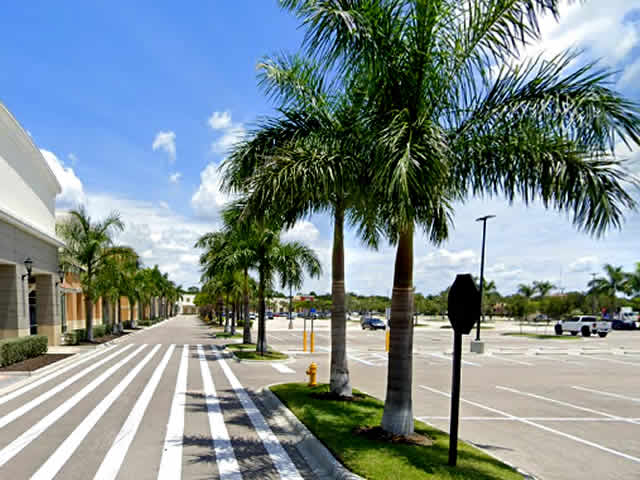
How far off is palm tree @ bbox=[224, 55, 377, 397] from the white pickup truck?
41510 mm

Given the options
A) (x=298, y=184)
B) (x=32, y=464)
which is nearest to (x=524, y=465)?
(x=298, y=184)

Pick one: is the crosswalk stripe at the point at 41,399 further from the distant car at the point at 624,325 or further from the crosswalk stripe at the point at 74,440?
the distant car at the point at 624,325

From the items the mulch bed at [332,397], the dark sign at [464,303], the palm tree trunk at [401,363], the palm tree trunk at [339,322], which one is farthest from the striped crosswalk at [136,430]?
the dark sign at [464,303]

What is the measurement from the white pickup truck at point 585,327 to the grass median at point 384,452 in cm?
4273

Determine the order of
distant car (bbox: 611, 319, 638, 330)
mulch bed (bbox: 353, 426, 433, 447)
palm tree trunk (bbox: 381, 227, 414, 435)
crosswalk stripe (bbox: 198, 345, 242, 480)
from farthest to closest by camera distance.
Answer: distant car (bbox: 611, 319, 638, 330), palm tree trunk (bbox: 381, 227, 414, 435), mulch bed (bbox: 353, 426, 433, 447), crosswalk stripe (bbox: 198, 345, 242, 480)

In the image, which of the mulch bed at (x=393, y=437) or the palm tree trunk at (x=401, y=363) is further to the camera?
the palm tree trunk at (x=401, y=363)

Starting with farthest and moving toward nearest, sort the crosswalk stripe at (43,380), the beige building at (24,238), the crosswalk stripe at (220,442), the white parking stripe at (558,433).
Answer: the beige building at (24,238), the crosswalk stripe at (43,380), the white parking stripe at (558,433), the crosswalk stripe at (220,442)

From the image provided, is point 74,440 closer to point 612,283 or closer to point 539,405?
point 539,405

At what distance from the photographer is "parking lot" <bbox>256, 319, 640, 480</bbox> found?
332 inches

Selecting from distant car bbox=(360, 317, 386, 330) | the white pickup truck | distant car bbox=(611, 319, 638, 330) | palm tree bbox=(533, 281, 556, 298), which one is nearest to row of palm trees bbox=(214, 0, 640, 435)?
the white pickup truck

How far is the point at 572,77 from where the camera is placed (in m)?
7.16

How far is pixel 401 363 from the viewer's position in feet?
26.3

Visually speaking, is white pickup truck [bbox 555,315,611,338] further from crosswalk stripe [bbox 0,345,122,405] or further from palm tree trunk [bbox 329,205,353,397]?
palm tree trunk [bbox 329,205,353,397]

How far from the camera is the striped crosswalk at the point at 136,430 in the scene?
23.7 feet
